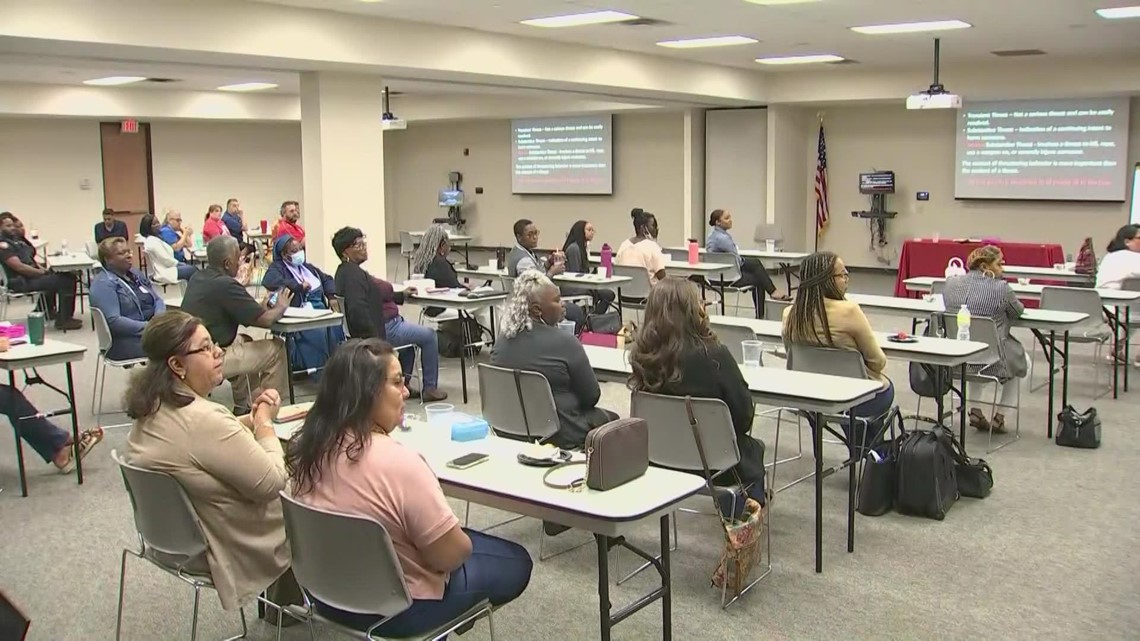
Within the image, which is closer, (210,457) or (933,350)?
(210,457)

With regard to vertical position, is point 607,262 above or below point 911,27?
below

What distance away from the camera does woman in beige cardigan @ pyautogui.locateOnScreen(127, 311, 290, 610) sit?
2.95 m

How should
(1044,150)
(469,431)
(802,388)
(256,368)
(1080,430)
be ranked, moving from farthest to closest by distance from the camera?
(1044,150) < (256,368) < (1080,430) < (802,388) < (469,431)

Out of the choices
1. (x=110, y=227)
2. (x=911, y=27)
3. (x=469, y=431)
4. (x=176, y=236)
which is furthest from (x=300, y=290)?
(x=110, y=227)

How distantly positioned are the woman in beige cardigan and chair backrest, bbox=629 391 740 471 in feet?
4.81

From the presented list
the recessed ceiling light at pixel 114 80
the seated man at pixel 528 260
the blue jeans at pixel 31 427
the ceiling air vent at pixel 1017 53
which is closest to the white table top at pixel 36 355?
the blue jeans at pixel 31 427

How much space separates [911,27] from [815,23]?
1086mm

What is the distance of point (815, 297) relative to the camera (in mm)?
4922

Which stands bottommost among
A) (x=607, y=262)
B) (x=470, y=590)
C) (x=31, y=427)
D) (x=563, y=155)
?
(x=31, y=427)

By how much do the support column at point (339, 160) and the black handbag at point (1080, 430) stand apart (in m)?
6.24

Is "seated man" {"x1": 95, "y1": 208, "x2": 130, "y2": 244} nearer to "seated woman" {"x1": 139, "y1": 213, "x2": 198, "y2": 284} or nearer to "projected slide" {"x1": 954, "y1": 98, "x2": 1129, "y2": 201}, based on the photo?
"seated woman" {"x1": 139, "y1": 213, "x2": 198, "y2": 284}

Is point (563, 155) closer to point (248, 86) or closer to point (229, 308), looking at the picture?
point (248, 86)

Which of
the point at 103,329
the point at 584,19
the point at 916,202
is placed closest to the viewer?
the point at 103,329

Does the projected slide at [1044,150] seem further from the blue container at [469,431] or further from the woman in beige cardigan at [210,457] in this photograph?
the woman in beige cardigan at [210,457]
